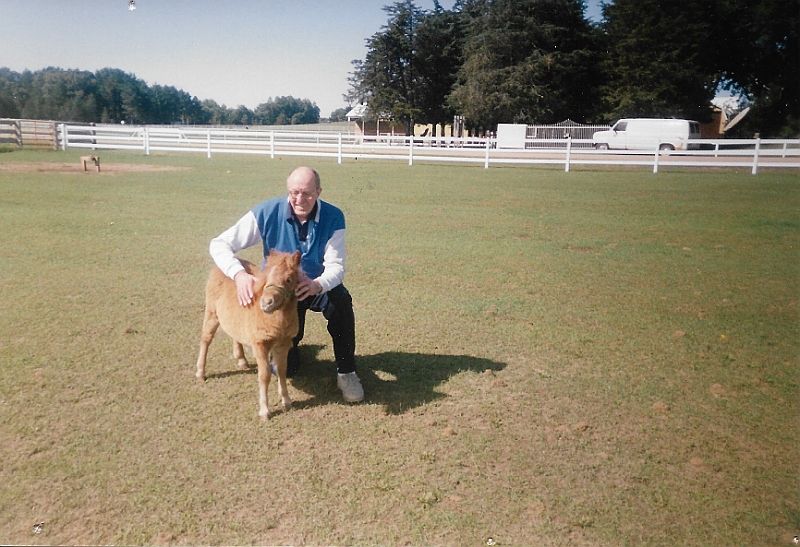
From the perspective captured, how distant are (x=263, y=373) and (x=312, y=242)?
0.97 m

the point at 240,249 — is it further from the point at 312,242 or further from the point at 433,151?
the point at 433,151

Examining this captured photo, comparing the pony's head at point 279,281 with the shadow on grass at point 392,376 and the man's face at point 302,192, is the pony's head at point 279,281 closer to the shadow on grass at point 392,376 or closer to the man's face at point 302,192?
the man's face at point 302,192

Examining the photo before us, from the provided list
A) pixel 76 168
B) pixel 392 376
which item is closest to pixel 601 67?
pixel 76 168

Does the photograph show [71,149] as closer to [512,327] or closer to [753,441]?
[512,327]

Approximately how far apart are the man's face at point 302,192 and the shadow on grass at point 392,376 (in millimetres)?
1326

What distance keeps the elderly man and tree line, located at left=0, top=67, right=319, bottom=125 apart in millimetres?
14052

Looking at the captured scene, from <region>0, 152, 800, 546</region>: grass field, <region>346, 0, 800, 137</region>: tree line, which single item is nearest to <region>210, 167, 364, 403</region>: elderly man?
<region>0, 152, 800, 546</region>: grass field

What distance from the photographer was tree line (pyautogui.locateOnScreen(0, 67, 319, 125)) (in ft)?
63.5

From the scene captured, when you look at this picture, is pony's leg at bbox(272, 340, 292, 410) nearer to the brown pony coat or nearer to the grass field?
the brown pony coat

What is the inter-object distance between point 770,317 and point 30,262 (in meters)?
8.73

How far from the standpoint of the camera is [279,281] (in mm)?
3732

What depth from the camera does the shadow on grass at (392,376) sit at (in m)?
4.46

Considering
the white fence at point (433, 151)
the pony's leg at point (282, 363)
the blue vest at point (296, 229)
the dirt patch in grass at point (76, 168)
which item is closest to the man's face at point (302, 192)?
the blue vest at point (296, 229)

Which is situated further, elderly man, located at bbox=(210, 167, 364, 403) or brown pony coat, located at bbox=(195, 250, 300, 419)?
elderly man, located at bbox=(210, 167, 364, 403)
